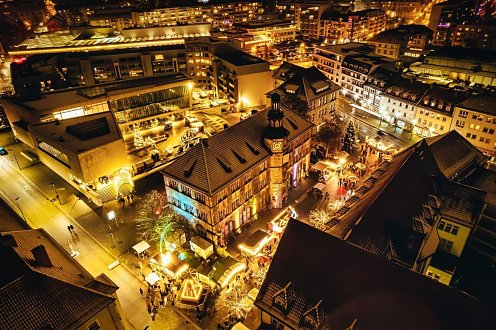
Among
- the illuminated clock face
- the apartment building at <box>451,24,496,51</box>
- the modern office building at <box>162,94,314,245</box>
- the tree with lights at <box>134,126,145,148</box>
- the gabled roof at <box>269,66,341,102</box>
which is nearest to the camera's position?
the modern office building at <box>162,94,314,245</box>

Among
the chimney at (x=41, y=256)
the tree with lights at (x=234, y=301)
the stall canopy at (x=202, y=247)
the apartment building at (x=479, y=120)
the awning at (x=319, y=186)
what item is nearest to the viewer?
the chimney at (x=41, y=256)

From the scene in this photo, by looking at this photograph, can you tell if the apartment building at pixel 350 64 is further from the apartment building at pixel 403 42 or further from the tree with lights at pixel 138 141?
the tree with lights at pixel 138 141

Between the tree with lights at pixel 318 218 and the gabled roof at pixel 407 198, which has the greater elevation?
the gabled roof at pixel 407 198

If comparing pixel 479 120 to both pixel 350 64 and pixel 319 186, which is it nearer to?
pixel 319 186

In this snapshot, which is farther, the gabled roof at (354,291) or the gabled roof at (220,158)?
the gabled roof at (220,158)

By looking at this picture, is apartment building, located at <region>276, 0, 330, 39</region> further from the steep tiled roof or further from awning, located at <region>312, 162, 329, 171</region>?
the steep tiled roof

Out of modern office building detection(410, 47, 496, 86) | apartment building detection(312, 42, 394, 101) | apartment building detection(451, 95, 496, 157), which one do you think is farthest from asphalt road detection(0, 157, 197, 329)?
modern office building detection(410, 47, 496, 86)

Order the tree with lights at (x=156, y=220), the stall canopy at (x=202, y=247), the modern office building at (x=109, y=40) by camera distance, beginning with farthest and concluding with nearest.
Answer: the modern office building at (x=109, y=40) → the tree with lights at (x=156, y=220) → the stall canopy at (x=202, y=247)

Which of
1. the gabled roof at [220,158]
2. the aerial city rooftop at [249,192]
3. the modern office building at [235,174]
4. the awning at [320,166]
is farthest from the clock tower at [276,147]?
the awning at [320,166]
